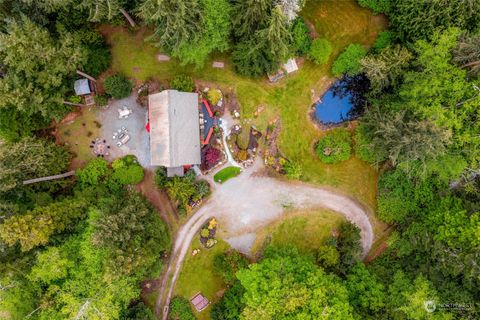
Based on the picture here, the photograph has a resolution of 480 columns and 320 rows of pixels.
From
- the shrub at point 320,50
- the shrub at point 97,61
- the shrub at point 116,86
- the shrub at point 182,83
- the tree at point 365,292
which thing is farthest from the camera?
the shrub at point 320,50

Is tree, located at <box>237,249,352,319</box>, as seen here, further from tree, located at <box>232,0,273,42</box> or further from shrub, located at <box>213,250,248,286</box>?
tree, located at <box>232,0,273,42</box>

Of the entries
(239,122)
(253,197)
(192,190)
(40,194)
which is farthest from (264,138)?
(40,194)

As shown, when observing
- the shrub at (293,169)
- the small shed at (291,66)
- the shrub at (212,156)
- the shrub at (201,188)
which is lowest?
the shrub at (201,188)

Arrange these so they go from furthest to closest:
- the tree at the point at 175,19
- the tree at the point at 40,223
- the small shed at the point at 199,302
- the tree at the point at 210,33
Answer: the small shed at the point at 199,302 → the tree at the point at 210,33 → the tree at the point at 175,19 → the tree at the point at 40,223

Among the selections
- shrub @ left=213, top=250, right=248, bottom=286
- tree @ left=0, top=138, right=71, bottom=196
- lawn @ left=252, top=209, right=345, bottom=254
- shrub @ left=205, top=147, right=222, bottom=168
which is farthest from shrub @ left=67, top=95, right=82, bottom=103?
lawn @ left=252, top=209, right=345, bottom=254

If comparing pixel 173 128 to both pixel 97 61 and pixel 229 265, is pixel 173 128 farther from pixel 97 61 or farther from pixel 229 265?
pixel 229 265

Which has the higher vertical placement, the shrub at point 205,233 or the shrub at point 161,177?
the shrub at point 161,177

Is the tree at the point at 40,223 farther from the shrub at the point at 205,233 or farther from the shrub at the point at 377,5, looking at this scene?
the shrub at the point at 377,5

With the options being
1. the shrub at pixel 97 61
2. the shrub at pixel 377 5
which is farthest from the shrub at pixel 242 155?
the shrub at pixel 377 5
